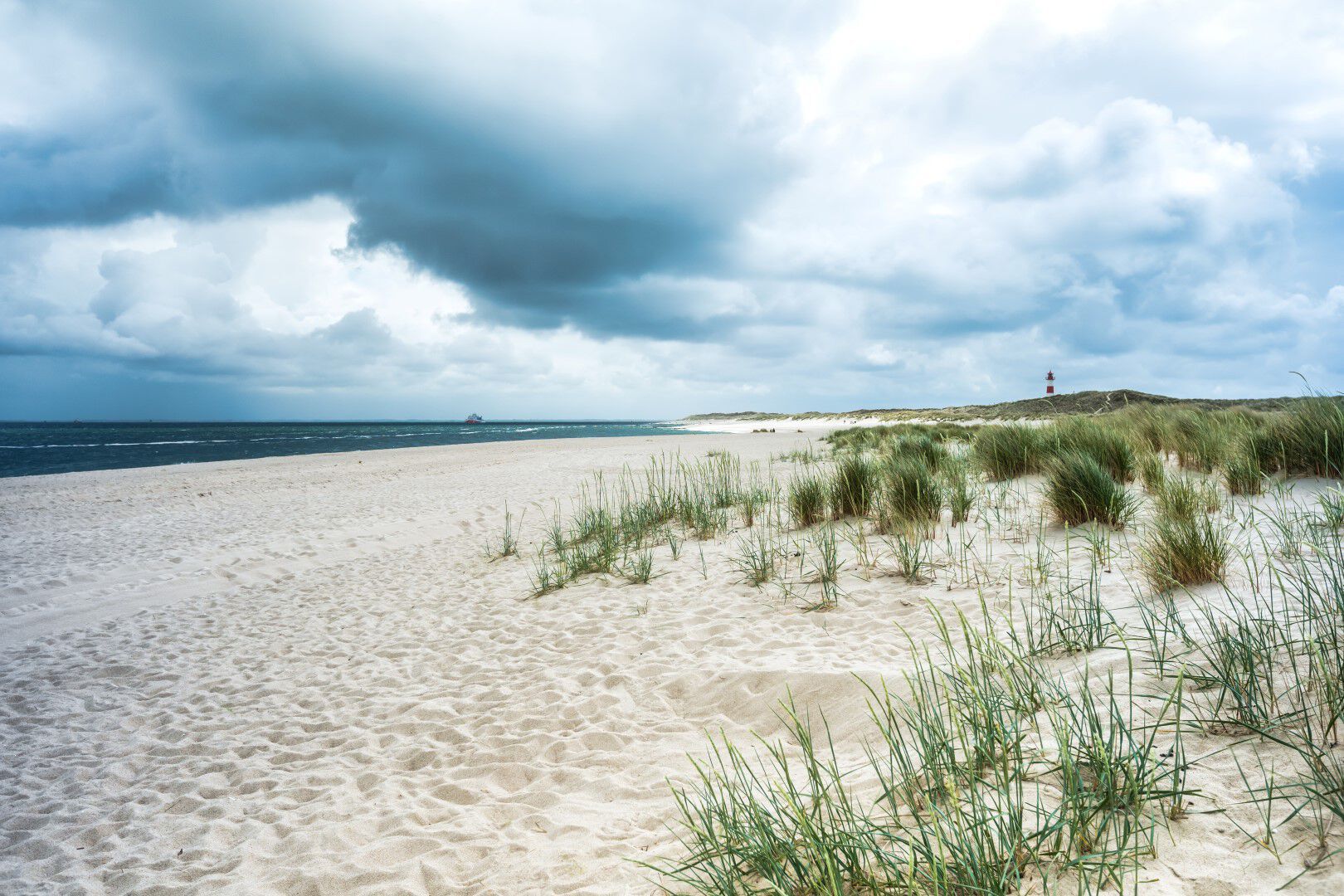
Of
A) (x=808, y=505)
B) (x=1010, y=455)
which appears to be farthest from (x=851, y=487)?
(x=1010, y=455)

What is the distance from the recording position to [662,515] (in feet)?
29.0

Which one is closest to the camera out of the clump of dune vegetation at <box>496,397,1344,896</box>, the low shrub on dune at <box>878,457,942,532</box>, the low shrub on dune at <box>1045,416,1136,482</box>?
the clump of dune vegetation at <box>496,397,1344,896</box>

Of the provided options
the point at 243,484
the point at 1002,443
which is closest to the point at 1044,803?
the point at 1002,443

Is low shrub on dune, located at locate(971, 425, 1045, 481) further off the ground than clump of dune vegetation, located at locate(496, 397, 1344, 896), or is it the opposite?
low shrub on dune, located at locate(971, 425, 1045, 481)

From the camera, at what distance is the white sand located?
2.81 m

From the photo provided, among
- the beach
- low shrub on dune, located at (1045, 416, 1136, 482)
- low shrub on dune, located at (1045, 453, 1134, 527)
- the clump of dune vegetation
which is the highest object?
low shrub on dune, located at (1045, 416, 1136, 482)

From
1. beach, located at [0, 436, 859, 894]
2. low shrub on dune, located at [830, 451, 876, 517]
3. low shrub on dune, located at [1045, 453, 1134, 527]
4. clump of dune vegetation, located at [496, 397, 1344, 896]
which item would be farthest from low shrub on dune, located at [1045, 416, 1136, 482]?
beach, located at [0, 436, 859, 894]

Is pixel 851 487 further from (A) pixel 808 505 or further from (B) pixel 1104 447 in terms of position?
(B) pixel 1104 447

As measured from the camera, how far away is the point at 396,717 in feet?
14.0

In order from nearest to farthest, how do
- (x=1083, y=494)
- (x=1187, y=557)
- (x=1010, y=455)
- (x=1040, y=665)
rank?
(x=1040, y=665) < (x=1187, y=557) < (x=1083, y=494) < (x=1010, y=455)

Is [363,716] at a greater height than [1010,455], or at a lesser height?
lesser

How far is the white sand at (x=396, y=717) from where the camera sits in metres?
2.81

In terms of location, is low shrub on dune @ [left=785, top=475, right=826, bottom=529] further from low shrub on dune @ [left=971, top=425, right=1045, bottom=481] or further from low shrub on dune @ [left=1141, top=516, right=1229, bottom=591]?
low shrub on dune @ [left=1141, top=516, right=1229, bottom=591]

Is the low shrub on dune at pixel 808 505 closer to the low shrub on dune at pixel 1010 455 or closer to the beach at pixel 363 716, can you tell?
the beach at pixel 363 716
